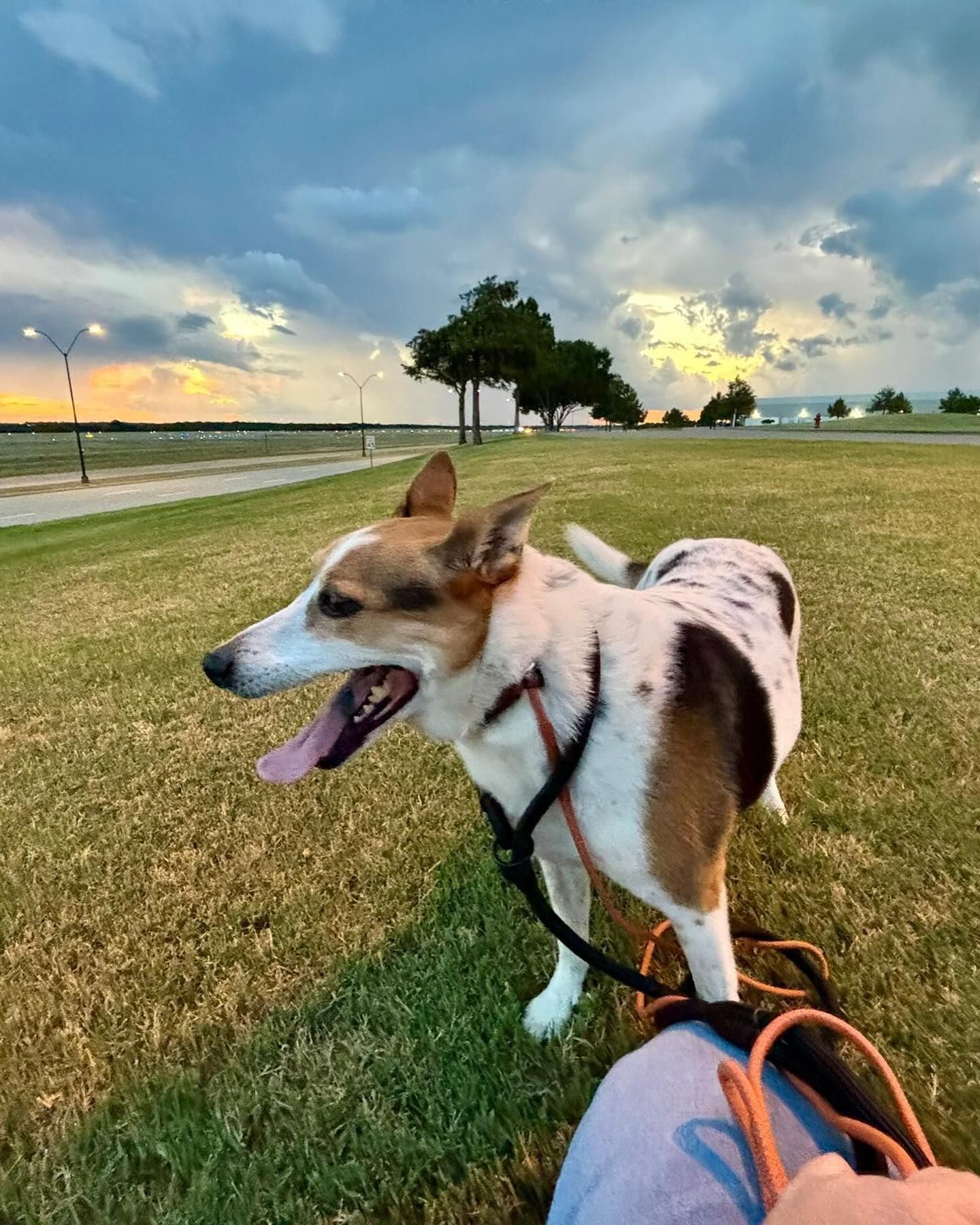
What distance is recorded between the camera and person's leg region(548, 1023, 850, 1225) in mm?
1072

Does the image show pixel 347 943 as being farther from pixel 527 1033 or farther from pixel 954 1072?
pixel 954 1072

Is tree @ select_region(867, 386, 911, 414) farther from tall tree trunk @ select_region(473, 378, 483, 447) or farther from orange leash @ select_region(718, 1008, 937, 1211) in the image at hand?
orange leash @ select_region(718, 1008, 937, 1211)

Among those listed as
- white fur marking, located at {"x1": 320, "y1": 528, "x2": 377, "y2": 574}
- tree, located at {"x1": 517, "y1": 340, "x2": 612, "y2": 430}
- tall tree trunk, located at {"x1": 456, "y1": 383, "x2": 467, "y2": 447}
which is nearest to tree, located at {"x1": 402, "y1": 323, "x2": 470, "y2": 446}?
tall tree trunk, located at {"x1": 456, "y1": 383, "x2": 467, "y2": 447}

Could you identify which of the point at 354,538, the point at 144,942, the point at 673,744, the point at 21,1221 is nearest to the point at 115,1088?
the point at 21,1221

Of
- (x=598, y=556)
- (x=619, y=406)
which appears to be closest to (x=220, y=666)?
(x=598, y=556)

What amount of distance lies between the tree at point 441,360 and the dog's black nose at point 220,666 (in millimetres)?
49738

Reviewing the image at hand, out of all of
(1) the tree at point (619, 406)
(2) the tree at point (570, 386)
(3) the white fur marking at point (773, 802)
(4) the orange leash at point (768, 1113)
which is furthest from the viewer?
(1) the tree at point (619, 406)

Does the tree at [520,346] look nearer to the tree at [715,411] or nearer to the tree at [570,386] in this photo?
the tree at [570,386]

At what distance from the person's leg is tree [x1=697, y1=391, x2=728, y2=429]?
323 feet

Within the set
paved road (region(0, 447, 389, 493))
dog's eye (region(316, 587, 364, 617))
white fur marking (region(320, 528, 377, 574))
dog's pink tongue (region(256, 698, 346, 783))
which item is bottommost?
paved road (region(0, 447, 389, 493))

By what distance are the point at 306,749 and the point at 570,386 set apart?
83.0 meters

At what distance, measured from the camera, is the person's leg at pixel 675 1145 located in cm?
107

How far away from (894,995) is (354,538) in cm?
237

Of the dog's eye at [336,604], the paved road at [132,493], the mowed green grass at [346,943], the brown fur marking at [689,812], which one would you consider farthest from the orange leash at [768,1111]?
the paved road at [132,493]
